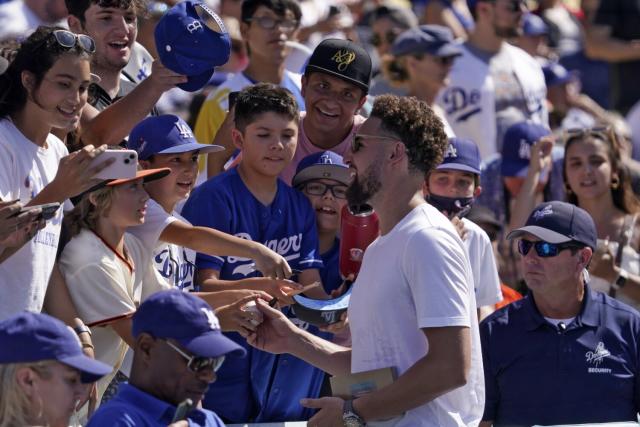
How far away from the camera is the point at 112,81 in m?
6.20

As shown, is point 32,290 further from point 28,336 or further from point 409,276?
point 409,276

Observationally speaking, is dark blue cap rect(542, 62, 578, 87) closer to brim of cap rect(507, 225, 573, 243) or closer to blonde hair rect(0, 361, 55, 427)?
brim of cap rect(507, 225, 573, 243)

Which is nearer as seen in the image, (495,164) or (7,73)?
(7,73)

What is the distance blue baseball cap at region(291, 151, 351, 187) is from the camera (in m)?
6.07

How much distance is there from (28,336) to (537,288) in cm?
279

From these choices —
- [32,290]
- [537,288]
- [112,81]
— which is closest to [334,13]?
[112,81]

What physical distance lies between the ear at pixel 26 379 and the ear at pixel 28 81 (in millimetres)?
1655

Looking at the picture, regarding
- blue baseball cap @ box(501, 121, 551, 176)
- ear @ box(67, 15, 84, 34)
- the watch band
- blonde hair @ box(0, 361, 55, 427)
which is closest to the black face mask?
blue baseball cap @ box(501, 121, 551, 176)

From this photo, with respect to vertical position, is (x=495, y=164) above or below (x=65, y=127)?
below

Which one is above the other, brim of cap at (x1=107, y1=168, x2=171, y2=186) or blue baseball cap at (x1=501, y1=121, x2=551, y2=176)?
brim of cap at (x1=107, y1=168, x2=171, y2=186)

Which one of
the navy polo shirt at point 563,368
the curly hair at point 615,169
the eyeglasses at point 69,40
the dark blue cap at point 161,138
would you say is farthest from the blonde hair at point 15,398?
the curly hair at point 615,169

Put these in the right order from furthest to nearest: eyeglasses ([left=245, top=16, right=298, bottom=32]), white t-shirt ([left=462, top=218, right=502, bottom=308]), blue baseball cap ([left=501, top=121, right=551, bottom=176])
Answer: blue baseball cap ([left=501, top=121, right=551, bottom=176]) → eyeglasses ([left=245, top=16, right=298, bottom=32]) → white t-shirt ([left=462, top=218, right=502, bottom=308])

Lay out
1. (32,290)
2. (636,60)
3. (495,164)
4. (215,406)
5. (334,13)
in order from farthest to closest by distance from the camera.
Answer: (636,60) < (334,13) < (495,164) < (215,406) < (32,290)

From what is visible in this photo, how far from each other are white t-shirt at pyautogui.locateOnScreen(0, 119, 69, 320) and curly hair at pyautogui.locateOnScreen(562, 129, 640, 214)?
3.80m
